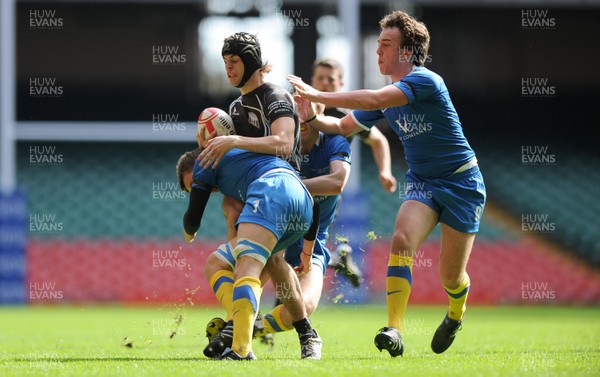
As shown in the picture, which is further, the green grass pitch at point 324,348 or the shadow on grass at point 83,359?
the shadow on grass at point 83,359

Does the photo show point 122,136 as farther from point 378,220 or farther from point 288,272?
point 288,272

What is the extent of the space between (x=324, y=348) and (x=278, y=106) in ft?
6.61

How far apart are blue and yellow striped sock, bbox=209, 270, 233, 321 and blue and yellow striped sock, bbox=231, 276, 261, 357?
458 mm

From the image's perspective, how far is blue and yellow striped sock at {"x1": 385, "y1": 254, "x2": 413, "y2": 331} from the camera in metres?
5.79

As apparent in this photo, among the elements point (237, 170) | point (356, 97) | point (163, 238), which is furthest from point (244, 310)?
point (163, 238)

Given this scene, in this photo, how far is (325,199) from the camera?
21.7 ft

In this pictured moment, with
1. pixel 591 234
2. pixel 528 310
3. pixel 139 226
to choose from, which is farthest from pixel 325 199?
pixel 591 234

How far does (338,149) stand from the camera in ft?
21.9

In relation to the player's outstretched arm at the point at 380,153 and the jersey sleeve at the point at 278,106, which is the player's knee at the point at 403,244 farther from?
the player's outstretched arm at the point at 380,153

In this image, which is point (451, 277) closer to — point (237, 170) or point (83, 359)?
point (237, 170)

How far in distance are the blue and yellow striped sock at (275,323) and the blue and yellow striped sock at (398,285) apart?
63 cm

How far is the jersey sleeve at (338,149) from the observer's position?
6.63 meters

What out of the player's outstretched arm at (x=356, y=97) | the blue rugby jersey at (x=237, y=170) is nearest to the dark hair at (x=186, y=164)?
the blue rugby jersey at (x=237, y=170)

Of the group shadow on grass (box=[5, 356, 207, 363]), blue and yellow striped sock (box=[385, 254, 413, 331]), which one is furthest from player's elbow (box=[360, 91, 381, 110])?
shadow on grass (box=[5, 356, 207, 363])
